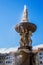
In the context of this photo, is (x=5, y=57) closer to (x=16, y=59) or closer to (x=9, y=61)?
(x=9, y=61)

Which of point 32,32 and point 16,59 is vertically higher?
point 32,32

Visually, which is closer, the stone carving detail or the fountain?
the fountain

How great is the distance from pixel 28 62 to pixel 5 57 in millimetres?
4124

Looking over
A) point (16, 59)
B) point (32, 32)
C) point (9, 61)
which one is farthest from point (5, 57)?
point (32, 32)

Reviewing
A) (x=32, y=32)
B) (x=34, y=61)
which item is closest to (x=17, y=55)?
(x=34, y=61)

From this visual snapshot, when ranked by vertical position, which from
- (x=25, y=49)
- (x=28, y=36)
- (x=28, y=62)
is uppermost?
(x=28, y=36)

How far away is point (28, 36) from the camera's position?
28.5 metres

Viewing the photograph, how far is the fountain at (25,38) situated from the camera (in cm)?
2605

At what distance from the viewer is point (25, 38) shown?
93.0 feet

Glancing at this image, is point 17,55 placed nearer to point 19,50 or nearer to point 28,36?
point 19,50

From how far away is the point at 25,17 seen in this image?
29.8 m

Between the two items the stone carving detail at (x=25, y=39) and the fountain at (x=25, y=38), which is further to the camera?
the stone carving detail at (x=25, y=39)

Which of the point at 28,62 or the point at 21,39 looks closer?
the point at 28,62

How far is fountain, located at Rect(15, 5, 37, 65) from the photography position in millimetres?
26047
